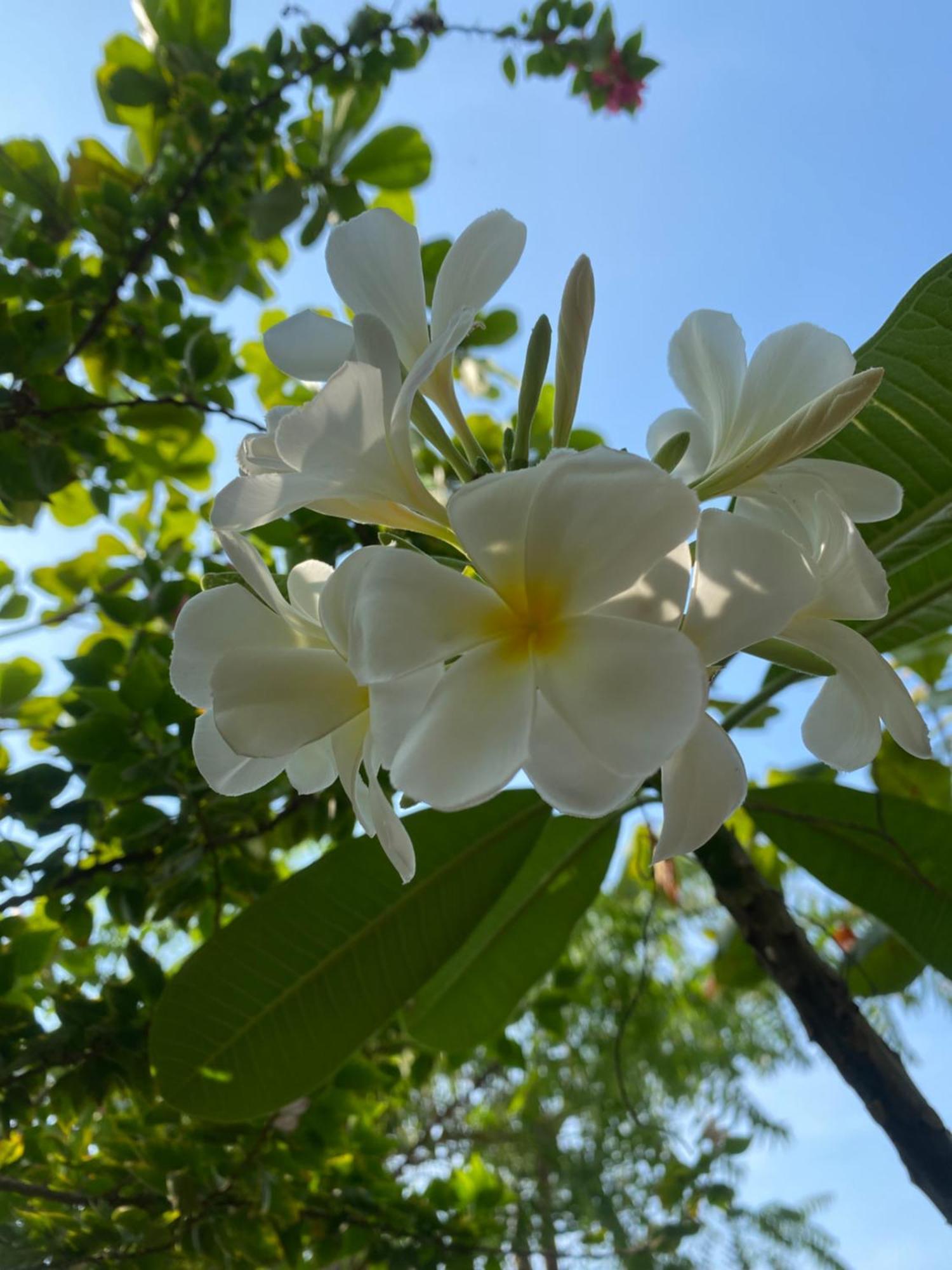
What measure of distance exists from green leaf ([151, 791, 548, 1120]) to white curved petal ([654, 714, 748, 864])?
654mm

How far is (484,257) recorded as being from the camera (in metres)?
0.73

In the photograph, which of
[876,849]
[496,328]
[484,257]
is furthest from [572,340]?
[496,328]

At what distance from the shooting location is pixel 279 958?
3.82 feet

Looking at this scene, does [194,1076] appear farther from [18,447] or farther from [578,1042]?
[578,1042]

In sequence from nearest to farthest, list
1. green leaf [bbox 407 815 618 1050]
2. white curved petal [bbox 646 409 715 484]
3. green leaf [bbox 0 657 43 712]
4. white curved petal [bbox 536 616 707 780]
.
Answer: white curved petal [bbox 536 616 707 780] → white curved petal [bbox 646 409 715 484] → green leaf [bbox 407 815 618 1050] → green leaf [bbox 0 657 43 712]

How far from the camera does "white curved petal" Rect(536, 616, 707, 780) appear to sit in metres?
0.54

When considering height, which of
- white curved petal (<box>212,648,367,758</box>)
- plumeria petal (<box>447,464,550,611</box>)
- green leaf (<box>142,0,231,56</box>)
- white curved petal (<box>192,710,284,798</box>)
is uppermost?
green leaf (<box>142,0,231,56</box>)

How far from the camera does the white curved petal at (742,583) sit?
22.6 inches

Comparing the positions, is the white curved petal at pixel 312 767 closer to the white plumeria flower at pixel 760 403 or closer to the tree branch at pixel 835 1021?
the white plumeria flower at pixel 760 403

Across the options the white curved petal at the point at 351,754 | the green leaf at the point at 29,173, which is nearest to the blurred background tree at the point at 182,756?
the green leaf at the point at 29,173

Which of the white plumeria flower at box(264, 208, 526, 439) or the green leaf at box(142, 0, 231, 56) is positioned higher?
the green leaf at box(142, 0, 231, 56)

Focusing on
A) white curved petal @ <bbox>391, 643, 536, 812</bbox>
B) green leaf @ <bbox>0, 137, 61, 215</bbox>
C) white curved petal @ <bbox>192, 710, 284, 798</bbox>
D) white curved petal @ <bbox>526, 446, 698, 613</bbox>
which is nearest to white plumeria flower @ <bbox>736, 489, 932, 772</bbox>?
white curved petal @ <bbox>526, 446, 698, 613</bbox>

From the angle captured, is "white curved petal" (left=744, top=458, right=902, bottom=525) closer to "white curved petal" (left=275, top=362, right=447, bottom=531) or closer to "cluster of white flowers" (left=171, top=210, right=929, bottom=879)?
"cluster of white flowers" (left=171, top=210, right=929, bottom=879)

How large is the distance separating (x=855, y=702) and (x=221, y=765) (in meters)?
0.51
